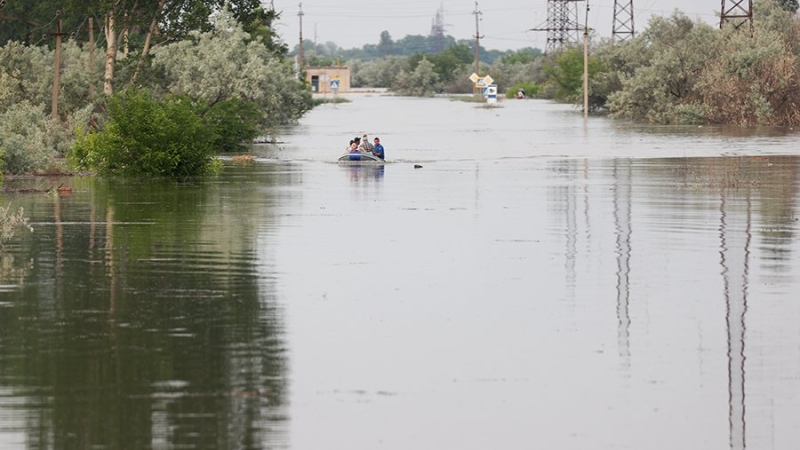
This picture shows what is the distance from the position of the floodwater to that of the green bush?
456 centimetres

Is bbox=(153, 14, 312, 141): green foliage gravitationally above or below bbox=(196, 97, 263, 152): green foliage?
above

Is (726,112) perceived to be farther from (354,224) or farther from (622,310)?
(622,310)

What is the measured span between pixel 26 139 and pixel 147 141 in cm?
331

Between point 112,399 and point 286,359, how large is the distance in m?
1.99

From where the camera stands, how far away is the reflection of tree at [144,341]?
10.1 metres

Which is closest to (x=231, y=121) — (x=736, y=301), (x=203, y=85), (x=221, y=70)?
(x=203, y=85)

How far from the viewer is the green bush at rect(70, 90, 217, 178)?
33.9 m

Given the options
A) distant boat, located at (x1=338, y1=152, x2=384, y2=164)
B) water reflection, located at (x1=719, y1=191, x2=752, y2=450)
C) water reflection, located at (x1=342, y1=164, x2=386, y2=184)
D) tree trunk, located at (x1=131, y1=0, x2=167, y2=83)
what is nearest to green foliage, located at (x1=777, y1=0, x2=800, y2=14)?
tree trunk, located at (x1=131, y1=0, x2=167, y2=83)

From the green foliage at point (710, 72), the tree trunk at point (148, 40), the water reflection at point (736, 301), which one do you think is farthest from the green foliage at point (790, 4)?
the water reflection at point (736, 301)

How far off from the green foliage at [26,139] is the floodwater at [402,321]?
13.9ft

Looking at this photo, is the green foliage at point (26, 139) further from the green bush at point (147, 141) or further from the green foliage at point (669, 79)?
the green foliage at point (669, 79)

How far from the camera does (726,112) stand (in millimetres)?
76250

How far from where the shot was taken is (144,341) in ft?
42.5

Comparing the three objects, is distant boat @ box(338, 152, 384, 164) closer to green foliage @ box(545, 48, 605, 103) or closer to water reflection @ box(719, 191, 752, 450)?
water reflection @ box(719, 191, 752, 450)
